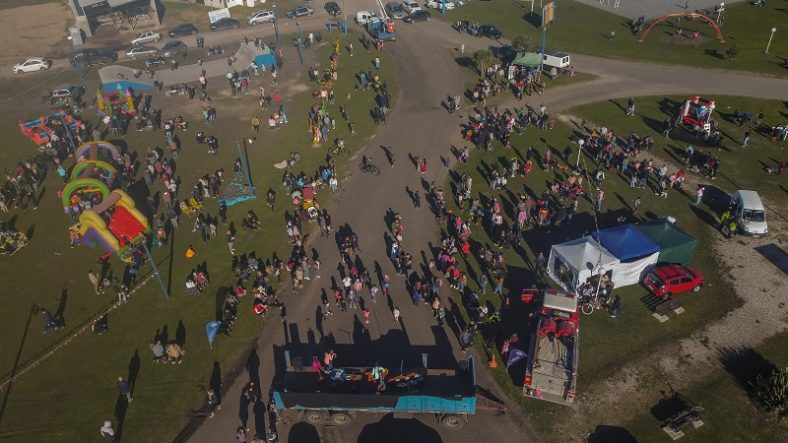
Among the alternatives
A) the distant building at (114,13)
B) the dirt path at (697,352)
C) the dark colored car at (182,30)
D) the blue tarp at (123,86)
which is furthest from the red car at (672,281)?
the distant building at (114,13)

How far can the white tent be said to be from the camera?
2778 centimetres

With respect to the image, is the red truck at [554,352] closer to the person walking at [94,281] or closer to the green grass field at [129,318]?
the green grass field at [129,318]

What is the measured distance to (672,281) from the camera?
2803cm

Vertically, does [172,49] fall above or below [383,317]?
below

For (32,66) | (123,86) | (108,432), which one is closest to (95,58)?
(32,66)

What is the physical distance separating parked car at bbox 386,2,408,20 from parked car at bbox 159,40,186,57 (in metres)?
25.0

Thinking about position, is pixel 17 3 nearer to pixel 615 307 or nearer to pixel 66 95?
pixel 66 95

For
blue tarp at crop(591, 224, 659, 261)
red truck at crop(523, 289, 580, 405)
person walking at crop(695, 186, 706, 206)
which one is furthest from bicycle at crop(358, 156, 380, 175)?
person walking at crop(695, 186, 706, 206)

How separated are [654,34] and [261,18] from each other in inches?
1825

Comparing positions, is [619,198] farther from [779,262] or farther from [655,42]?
[655,42]

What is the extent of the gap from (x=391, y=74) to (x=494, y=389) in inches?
1485

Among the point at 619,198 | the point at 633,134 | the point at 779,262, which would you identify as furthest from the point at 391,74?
the point at 779,262

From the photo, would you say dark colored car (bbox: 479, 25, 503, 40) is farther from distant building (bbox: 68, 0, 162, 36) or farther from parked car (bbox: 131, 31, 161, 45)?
distant building (bbox: 68, 0, 162, 36)

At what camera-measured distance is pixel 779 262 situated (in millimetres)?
30266
